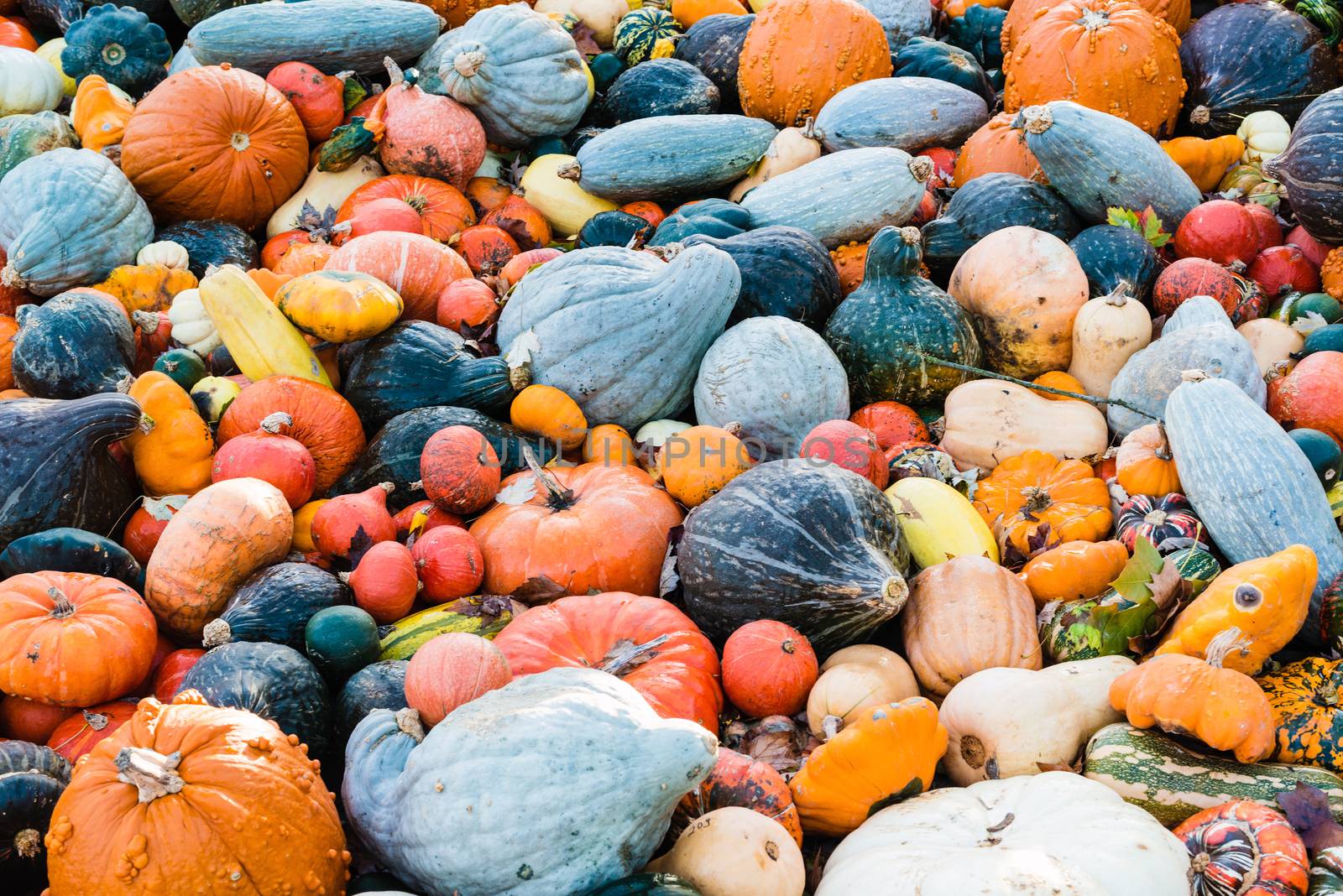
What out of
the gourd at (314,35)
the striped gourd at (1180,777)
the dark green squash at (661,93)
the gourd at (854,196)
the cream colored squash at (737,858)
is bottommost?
the cream colored squash at (737,858)

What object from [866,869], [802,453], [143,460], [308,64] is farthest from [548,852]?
[308,64]

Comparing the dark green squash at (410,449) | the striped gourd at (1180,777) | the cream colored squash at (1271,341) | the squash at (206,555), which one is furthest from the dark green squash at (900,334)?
the squash at (206,555)

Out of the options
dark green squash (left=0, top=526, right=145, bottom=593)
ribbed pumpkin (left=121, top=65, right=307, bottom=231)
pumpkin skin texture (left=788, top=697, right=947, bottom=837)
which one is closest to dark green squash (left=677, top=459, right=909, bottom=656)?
pumpkin skin texture (left=788, top=697, right=947, bottom=837)

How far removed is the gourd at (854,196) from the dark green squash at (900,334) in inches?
18.4

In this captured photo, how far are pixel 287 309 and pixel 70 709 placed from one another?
5.68 feet

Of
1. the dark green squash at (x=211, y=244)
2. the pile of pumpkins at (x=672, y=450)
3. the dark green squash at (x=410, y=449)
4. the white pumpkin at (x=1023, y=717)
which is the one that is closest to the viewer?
the pile of pumpkins at (x=672, y=450)

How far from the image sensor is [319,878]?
257 centimetres

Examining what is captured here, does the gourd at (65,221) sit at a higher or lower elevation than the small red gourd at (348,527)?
higher

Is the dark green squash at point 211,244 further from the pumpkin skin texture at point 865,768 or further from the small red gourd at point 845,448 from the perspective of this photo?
the pumpkin skin texture at point 865,768

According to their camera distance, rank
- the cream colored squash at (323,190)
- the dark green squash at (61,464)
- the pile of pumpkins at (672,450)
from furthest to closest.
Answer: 1. the cream colored squash at (323,190)
2. the dark green squash at (61,464)
3. the pile of pumpkins at (672,450)

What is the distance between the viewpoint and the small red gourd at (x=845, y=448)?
3928 mm

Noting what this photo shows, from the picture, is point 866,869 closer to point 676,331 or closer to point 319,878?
point 319,878

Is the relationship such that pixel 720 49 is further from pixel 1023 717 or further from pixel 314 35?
pixel 1023 717

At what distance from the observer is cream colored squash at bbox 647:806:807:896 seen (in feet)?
8.43
